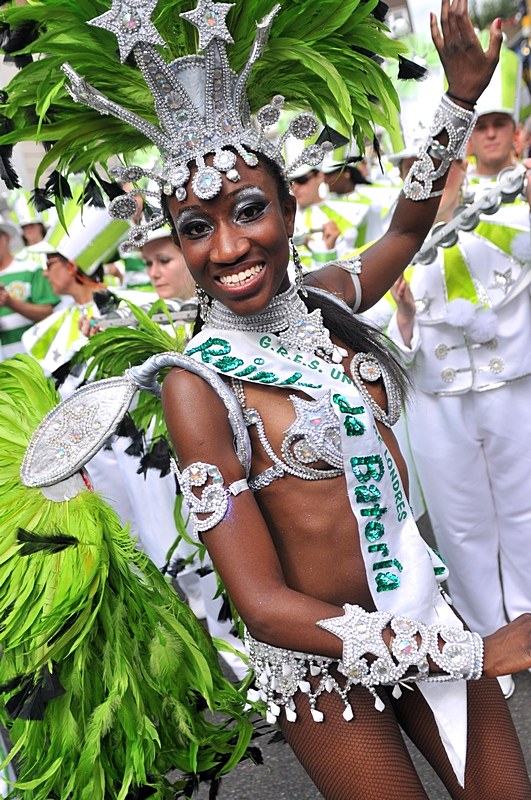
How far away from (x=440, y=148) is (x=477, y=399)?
1.89 m

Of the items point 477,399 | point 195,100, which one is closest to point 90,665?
point 195,100

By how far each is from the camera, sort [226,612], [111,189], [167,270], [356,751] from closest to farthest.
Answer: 1. [356,751]
2. [111,189]
3. [226,612]
4. [167,270]

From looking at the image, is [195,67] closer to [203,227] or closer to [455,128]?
[203,227]

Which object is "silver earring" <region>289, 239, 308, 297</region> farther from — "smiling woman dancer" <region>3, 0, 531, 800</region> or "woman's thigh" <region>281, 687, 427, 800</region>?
"woman's thigh" <region>281, 687, 427, 800</region>

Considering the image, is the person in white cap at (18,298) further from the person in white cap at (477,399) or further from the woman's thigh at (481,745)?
the woman's thigh at (481,745)

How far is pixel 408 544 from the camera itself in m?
1.94

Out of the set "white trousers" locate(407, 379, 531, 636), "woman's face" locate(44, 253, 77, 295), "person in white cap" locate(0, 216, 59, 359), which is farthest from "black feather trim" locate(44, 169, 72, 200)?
"person in white cap" locate(0, 216, 59, 359)

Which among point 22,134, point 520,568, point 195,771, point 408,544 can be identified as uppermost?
point 22,134

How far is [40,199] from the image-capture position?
2.19 meters

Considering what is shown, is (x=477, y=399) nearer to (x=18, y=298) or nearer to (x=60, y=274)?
(x=60, y=274)

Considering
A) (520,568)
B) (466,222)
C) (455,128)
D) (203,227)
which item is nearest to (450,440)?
(520,568)

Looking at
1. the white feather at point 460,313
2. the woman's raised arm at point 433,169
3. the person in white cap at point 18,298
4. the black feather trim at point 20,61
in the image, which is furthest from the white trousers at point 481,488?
the person in white cap at point 18,298

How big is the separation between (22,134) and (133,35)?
0.37 meters

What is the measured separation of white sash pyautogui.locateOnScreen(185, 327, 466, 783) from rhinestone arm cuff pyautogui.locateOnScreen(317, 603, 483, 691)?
0.19 m
